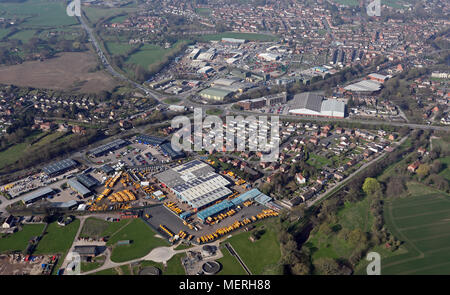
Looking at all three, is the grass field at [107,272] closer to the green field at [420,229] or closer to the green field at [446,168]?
the green field at [420,229]

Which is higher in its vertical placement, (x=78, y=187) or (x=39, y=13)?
(x=39, y=13)

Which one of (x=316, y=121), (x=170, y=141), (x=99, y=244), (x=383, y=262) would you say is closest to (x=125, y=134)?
(x=170, y=141)

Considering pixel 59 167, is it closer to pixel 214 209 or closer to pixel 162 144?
pixel 162 144

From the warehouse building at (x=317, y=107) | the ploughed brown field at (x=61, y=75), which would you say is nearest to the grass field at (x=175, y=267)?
the warehouse building at (x=317, y=107)

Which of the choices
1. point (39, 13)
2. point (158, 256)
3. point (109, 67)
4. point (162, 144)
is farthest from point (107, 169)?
point (39, 13)

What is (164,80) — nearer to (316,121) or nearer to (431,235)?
(316,121)
